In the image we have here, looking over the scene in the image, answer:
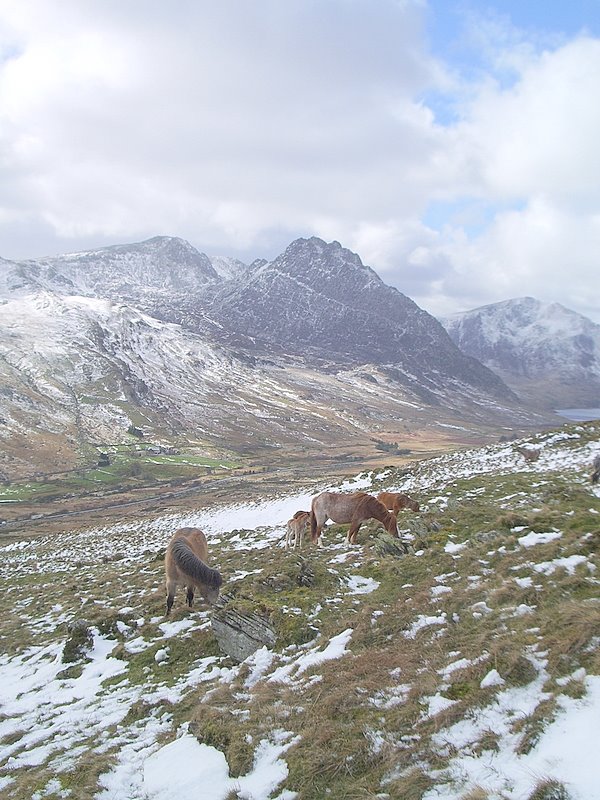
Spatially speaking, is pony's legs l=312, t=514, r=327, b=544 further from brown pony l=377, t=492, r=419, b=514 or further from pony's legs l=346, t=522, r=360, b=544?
brown pony l=377, t=492, r=419, b=514

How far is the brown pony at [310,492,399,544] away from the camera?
1851 cm

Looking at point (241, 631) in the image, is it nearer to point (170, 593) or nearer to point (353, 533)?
point (170, 593)

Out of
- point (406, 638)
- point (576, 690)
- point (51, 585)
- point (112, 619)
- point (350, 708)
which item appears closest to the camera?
point (576, 690)

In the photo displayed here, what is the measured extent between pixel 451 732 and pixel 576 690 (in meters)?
1.64

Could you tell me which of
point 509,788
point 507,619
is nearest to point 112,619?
point 507,619

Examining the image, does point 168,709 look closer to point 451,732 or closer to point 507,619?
point 451,732

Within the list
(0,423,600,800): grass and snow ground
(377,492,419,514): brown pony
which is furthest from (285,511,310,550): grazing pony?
(377,492,419,514): brown pony

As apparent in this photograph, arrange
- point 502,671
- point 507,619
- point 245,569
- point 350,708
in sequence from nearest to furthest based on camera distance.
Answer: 1. point 502,671
2. point 350,708
3. point 507,619
4. point 245,569

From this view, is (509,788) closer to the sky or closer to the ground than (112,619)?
closer to the sky

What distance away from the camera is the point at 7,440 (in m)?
172

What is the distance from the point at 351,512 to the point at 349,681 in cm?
1114

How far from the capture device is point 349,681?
8.01 m

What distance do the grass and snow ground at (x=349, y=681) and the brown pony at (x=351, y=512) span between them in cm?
92

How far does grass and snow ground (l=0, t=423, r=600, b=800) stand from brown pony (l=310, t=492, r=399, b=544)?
36.2 inches
